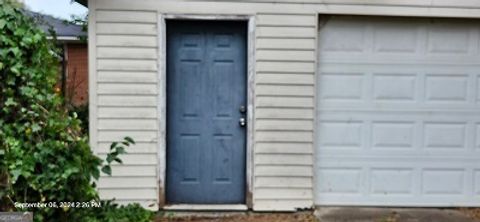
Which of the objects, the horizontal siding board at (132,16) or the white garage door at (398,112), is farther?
→ the white garage door at (398,112)

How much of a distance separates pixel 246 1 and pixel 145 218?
2332 millimetres

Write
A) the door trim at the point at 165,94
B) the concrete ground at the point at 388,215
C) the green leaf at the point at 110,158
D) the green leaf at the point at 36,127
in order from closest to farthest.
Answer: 1. the green leaf at the point at 36,127
2. the green leaf at the point at 110,158
3. the concrete ground at the point at 388,215
4. the door trim at the point at 165,94

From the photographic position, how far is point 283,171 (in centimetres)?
566

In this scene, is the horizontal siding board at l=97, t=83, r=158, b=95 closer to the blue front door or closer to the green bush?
the blue front door

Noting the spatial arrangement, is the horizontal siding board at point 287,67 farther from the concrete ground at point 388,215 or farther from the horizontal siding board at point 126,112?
the concrete ground at point 388,215

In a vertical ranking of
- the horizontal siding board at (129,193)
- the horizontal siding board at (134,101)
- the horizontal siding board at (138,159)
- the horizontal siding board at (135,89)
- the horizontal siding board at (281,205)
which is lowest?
the horizontal siding board at (281,205)

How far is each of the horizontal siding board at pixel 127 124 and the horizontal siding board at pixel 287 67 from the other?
1223 millimetres

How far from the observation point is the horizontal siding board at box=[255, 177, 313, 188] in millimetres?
5641

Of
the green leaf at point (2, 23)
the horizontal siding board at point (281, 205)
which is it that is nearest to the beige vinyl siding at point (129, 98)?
the horizontal siding board at point (281, 205)

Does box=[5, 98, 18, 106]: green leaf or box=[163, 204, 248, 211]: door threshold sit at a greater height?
box=[5, 98, 18, 106]: green leaf

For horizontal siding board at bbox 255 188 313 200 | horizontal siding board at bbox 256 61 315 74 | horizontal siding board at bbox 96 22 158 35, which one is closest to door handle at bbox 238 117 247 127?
horizontal siding board at bbox 256 61 315 74

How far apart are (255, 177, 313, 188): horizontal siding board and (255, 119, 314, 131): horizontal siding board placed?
520 millimetres

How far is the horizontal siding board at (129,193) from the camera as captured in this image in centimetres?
559

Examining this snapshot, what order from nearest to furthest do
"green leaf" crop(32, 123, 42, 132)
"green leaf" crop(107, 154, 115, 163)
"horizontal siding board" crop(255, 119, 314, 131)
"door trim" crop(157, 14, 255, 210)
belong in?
"green leaf" crop(32, 123, 42, 132), "green leaf" crop(107, 154, 115, 163), "door trim" crop(157, 14, 255, 210), "horizontal siding board" crop(255, 119, 314, 131)
